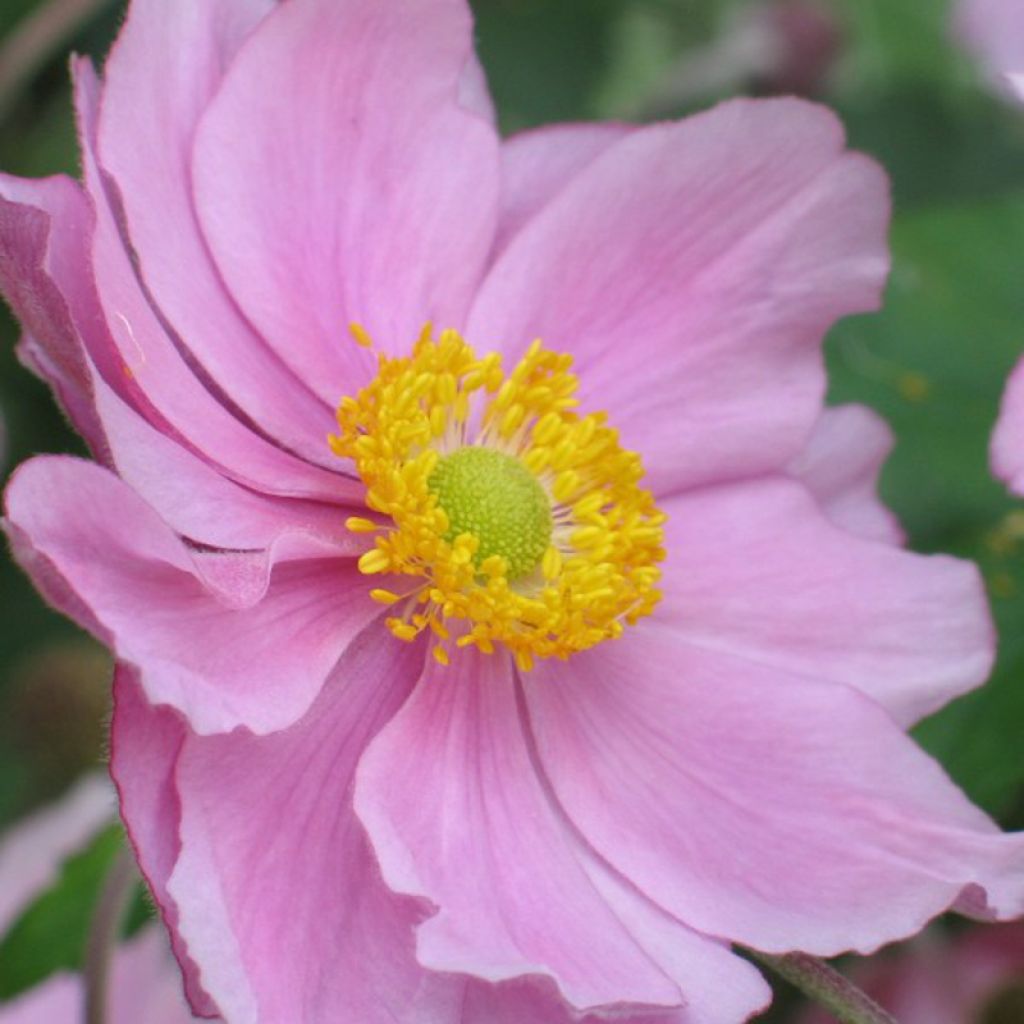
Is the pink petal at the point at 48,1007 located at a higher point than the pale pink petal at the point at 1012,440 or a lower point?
lower

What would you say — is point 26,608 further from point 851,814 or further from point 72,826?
point 851,814

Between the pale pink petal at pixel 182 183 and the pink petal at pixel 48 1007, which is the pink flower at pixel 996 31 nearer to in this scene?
the pale pink petal at pixel 182 183

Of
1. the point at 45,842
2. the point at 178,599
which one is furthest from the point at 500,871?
the point at 45,842

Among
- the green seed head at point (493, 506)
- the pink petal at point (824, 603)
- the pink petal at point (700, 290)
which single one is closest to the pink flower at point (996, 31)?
the pink petal at point (700, 290)

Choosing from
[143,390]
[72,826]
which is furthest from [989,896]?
[72,826]

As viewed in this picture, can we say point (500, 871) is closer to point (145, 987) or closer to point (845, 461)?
point (845, 461)
